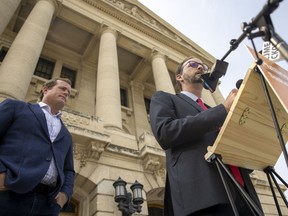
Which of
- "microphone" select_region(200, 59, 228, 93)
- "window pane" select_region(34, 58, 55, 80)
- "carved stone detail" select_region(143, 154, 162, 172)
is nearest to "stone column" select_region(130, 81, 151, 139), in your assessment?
"window pane" select_region(34, 58, 55, 80)

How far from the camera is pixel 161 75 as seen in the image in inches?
650

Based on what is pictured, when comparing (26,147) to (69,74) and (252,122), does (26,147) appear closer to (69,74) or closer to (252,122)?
(252,122)

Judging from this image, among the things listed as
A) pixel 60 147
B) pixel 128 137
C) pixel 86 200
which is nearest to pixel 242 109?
pixel 60 147

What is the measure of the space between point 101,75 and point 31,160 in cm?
1098

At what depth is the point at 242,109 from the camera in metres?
1.76

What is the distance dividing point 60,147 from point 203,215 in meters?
1.73

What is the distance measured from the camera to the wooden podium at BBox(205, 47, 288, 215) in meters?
1.68

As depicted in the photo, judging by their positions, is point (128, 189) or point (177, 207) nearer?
point (177, 207)

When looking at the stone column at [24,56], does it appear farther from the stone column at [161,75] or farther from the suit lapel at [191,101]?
the stone column at [161,75]

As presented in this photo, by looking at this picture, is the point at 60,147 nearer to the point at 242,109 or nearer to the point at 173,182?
the point at 173,182

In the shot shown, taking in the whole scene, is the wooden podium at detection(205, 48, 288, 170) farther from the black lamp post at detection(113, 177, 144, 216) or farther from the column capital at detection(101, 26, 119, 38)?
the column capital at detection(101, 26, 119, 38)

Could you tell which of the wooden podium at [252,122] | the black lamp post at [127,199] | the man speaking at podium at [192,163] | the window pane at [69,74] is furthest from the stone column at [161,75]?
the wooden podium at [252,122]

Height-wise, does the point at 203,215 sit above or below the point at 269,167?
below

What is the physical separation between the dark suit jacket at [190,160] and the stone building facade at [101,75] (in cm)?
542
